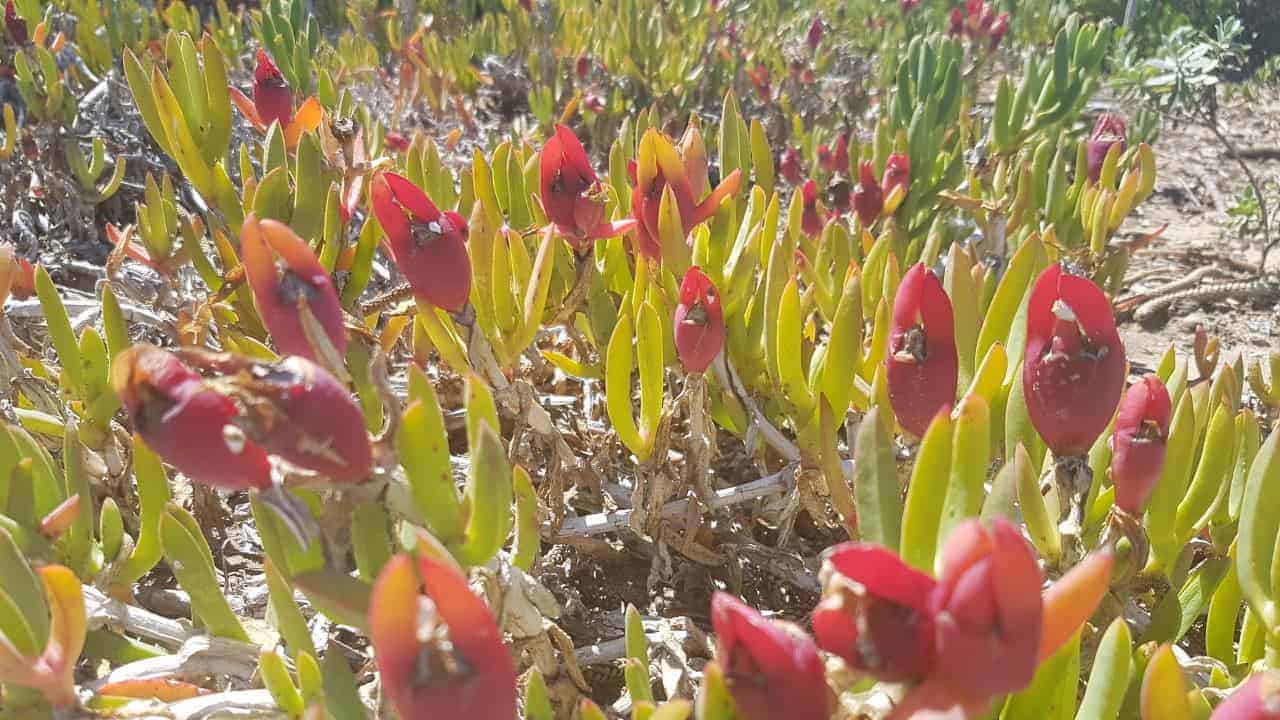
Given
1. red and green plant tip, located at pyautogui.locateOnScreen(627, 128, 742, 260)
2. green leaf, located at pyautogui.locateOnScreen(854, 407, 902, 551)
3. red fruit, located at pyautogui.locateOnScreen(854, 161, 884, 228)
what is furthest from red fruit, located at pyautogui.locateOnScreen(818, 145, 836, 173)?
green leaf, located at pyautogui.locateOnScreen(854, 407, 902, 551)

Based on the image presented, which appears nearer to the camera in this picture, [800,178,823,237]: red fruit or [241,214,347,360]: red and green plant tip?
[241,214,347,360]: red and green plant tip

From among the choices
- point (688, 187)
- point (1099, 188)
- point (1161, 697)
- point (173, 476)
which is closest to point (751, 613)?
point (1161, 697)

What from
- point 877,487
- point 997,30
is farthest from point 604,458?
point 997,30

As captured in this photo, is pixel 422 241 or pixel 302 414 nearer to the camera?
pixel 302 414

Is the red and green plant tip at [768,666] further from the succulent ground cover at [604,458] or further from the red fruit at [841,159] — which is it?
the red fruit at [841,159]

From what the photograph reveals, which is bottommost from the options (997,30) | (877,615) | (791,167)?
(791,167)

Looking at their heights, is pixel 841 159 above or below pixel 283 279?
below

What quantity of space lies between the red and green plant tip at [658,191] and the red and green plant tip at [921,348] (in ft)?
1.26

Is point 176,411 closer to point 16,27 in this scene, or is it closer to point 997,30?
point 16,27

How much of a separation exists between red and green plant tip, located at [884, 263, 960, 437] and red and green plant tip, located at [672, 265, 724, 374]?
0.69 ft

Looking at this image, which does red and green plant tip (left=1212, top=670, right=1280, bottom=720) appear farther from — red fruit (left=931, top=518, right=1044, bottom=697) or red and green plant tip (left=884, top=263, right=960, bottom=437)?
red and green plant tip (left=884, top=263, right=960, bottom=437)

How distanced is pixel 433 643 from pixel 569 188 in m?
0.66

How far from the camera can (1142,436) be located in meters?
0.71

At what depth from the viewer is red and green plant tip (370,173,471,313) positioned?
82 centimetres
